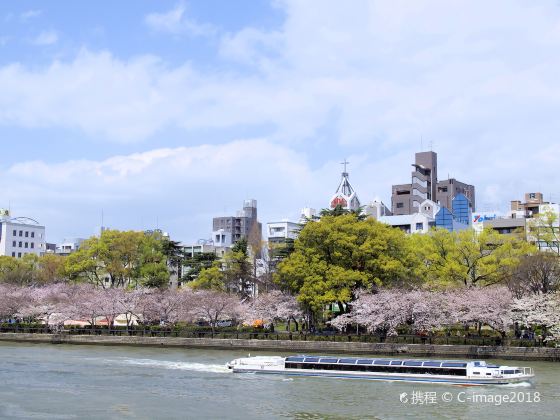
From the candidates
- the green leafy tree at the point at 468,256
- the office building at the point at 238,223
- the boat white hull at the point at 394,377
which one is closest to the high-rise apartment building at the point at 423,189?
the office building at the point at 238,223

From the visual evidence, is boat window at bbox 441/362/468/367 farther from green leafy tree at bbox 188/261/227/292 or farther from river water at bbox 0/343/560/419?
green leafy tree at bbox 188/261/227/292

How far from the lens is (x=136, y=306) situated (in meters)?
79.3

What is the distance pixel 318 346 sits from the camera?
63625mm

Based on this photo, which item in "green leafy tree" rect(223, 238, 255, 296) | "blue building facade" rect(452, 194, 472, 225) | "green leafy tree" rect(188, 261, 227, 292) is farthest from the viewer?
"blue building facade" rect(452, 194, 472, 225)


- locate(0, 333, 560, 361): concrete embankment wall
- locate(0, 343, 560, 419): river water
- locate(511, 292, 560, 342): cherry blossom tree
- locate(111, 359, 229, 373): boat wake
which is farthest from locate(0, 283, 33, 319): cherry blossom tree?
locate(511, 292, 560, 342): cherry blossom tree

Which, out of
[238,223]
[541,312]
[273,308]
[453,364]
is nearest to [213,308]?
[273,308]

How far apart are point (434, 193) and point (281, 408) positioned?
100m

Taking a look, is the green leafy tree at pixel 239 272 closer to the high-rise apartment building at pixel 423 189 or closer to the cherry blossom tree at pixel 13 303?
the cherry blossom tree at pixel 13 303

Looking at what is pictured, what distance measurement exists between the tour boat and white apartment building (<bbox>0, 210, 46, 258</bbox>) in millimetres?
102251

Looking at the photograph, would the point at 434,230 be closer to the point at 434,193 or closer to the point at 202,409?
the point at 202,409

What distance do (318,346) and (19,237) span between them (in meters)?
100

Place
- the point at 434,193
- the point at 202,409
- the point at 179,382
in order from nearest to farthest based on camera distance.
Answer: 1. the point at 202,409
2. the point at 179,382
3. the point at 434,193

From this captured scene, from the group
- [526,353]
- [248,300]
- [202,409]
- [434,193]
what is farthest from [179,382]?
[434,193]

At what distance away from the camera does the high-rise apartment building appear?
127 meters
